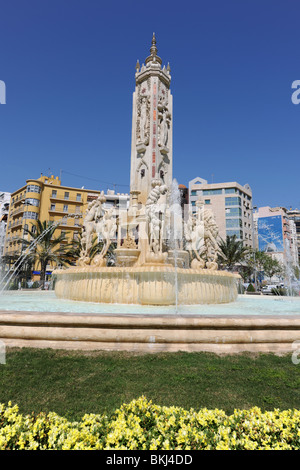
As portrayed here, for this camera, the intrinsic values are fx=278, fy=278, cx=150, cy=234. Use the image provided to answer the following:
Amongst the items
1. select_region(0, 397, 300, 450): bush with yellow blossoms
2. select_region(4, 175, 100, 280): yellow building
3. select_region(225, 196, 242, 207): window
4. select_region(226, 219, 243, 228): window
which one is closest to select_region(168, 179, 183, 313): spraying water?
select_region(0, 397, 300, 450): bush with yellow blossoms

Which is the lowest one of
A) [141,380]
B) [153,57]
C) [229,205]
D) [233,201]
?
[141,380]

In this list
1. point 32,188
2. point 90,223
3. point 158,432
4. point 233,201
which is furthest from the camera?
point 233,201

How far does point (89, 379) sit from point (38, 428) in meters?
1.41

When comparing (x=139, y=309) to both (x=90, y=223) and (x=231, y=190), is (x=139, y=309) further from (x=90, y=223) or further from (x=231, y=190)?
(x=231, y=190)

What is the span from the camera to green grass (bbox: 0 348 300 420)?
2938 mm

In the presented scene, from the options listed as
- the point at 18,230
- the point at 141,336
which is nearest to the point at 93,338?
the point at 141,336

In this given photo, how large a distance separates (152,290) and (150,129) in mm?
9937

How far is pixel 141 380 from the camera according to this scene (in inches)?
132

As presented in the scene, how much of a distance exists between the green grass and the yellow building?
46.0m

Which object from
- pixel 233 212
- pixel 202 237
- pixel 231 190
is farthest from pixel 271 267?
pixel 202 237

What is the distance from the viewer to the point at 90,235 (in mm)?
12594

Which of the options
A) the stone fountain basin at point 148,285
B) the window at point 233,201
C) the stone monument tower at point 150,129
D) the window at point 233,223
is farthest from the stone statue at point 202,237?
the window at point 233,201

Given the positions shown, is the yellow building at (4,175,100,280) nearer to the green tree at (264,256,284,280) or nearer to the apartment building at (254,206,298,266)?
the green tree at (264,256,284,280)

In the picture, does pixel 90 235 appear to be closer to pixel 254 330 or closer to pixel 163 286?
pixel 163 286
